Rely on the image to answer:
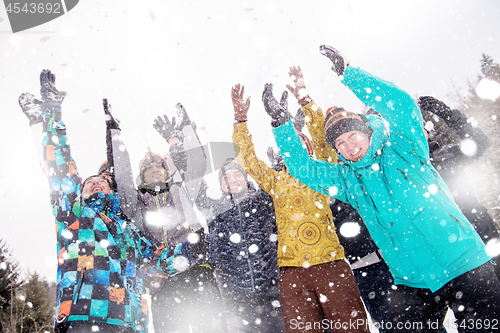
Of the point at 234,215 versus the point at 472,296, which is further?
the point at 234,215

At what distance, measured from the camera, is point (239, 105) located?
3.15 m

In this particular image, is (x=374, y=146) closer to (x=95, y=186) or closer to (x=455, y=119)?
Answer: (x=455, y=119)

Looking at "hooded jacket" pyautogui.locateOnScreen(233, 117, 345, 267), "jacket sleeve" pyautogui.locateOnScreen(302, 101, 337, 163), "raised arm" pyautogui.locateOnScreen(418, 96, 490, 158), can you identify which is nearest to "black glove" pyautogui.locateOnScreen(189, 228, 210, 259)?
"hooded jacket" pyautogui.locateOnScreen(233, 117, 345, 267)

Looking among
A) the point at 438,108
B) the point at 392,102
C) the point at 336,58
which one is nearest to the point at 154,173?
the point at 336,58

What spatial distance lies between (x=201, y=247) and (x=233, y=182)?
2.95 ft

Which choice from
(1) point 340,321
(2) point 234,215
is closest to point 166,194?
(2) point 234,215

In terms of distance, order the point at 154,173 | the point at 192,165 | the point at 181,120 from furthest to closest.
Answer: the point at 181,120 < the point at 192,165 < the point at 154,173

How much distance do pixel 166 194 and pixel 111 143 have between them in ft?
3.22

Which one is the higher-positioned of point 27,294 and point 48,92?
point 48,92

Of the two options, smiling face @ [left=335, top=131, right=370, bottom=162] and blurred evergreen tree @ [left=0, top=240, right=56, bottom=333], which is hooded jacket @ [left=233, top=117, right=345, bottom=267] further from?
blurred evergreen tree @ [left=0, top=240, right=56, bottom=333]

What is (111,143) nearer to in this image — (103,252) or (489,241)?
(103,252)

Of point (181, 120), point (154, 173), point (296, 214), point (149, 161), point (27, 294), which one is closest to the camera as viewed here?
point (296, 214)

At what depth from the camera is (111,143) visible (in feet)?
11.1

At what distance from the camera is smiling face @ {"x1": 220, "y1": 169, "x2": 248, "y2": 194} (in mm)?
3295
